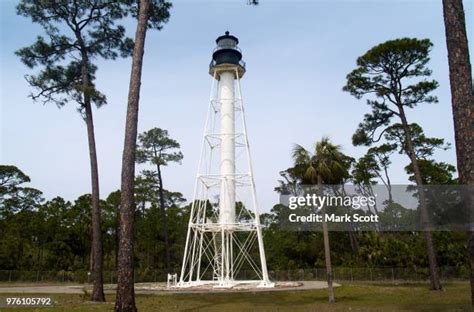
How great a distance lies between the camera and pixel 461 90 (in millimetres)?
9070

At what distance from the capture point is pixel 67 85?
21047 millimetres

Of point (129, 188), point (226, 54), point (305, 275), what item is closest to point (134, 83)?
point (129, 188)

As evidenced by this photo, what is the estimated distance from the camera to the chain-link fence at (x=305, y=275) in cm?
3644

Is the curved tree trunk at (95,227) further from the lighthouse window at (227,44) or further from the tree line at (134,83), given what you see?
the lighthouse window at (227,44)

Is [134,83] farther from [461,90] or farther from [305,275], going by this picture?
[305,275]

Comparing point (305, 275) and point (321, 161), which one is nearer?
point (321, 161)

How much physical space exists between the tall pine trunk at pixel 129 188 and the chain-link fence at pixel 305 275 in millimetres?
28967

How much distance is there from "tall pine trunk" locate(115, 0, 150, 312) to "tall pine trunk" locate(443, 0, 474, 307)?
7.58 m

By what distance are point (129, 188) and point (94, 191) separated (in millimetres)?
7493

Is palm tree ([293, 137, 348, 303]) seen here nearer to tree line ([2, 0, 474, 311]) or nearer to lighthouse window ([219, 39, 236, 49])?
tree line ([2, 0, 474, 311])

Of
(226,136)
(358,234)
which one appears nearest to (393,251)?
(358,234)

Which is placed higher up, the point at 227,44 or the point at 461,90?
the point at 227,44

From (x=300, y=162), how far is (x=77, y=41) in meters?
11.3

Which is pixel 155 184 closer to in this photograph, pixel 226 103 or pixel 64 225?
pixel 64 225
